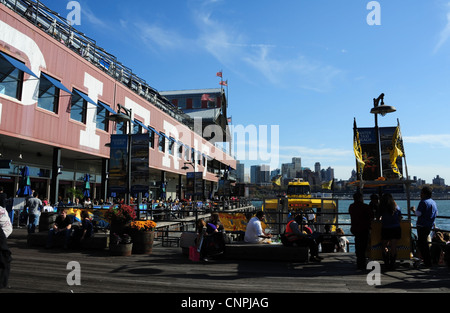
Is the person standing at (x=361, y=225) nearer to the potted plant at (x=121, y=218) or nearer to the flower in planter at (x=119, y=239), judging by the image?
the flower in planter at (x=119, y=239)

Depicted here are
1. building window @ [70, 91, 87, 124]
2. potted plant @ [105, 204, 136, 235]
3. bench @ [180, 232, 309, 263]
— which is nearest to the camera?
bench @ [180, 232, 309, 263]

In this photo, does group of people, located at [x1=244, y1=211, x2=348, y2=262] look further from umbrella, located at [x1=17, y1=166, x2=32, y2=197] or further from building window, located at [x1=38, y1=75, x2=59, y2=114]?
building window, located at [x1=38, y1=75, x2=59, y2=114]

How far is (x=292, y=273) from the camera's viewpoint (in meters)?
7.17

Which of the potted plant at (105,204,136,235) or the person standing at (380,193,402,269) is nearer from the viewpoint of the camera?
the person standing at (380,193,402,269)

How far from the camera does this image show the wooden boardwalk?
19.1ft

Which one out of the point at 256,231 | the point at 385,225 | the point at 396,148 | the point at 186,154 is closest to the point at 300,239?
the point at 256,231

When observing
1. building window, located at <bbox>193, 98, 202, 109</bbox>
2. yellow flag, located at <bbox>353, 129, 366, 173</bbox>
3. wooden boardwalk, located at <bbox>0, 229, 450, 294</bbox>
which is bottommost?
wooden boardwalk, located at <bbox>0, 229, 450, 294</bbox>

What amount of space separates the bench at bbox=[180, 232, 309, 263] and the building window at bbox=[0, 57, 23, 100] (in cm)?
1464

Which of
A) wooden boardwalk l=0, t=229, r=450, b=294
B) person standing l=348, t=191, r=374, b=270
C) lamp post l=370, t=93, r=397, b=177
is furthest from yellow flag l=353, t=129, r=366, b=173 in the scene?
person standing l=348, t=191, r=374, b=270

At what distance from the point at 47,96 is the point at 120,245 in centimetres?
1373

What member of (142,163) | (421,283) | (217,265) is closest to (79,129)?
(142,163)

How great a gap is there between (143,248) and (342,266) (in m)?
5.87

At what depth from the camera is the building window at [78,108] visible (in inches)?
827

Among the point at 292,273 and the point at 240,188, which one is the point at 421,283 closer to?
the point at 292,273
